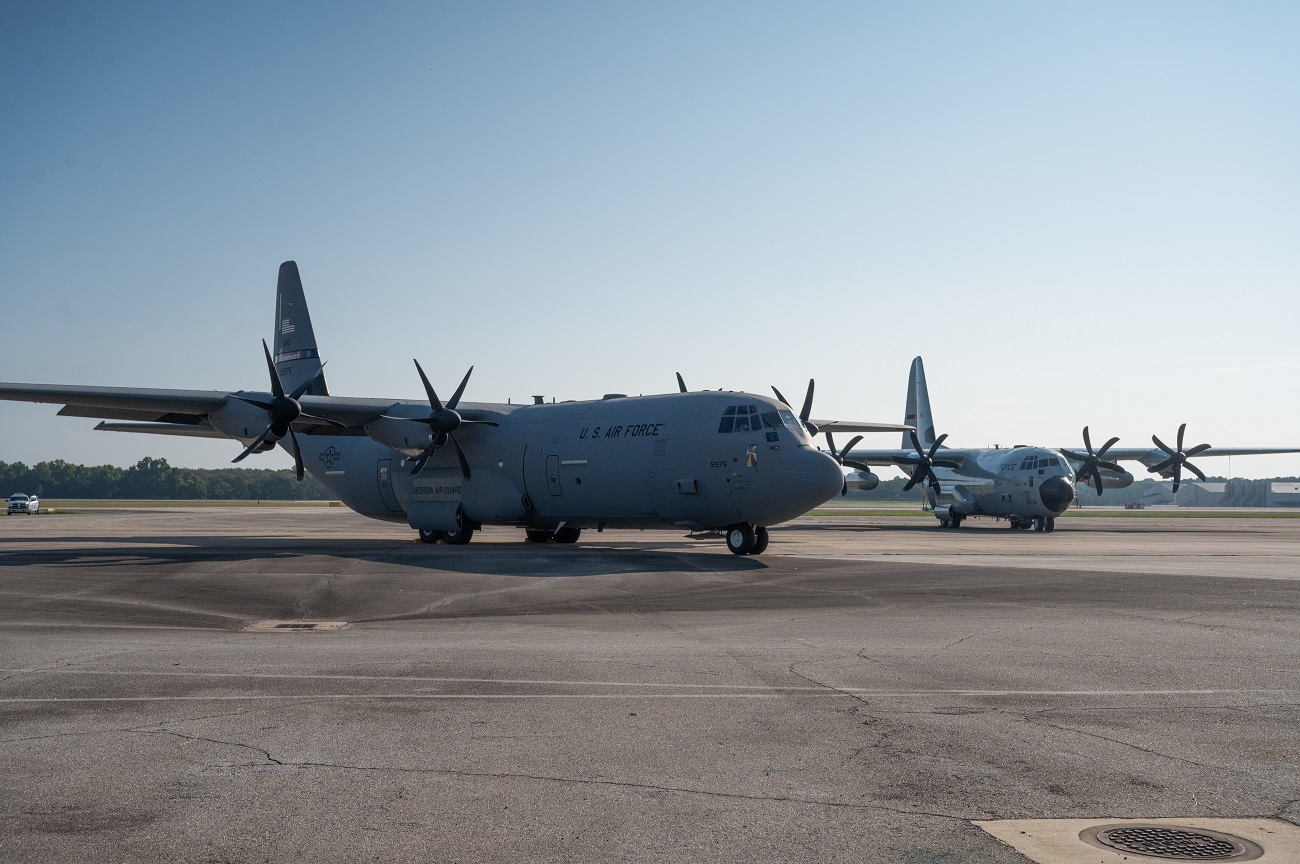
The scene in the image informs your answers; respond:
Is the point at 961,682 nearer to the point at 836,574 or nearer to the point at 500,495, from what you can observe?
the point at 836,574

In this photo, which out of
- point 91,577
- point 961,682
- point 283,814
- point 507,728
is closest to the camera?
point 283,814

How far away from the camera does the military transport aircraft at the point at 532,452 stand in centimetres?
2684

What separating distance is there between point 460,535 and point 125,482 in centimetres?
14789

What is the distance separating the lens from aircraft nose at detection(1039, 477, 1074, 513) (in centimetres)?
4744

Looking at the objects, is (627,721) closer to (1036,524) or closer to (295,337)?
(295,337)

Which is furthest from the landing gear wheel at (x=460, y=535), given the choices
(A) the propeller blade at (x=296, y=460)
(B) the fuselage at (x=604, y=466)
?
(A) the propeller blade at (x=296, y=460)

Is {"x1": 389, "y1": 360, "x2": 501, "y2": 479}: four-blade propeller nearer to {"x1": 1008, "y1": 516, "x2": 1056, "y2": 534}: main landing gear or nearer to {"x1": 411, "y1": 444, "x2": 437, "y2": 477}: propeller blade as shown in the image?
{"x1": 411, "y1": 444, "x2": 437, "y2": 477}: propeller blade

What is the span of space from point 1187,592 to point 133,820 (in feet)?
56.0

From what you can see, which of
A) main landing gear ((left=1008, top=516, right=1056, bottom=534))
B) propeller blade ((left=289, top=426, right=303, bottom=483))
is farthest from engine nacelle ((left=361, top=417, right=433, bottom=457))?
main landing gear ((left=1008, top=516, right=1056, bottom=534))

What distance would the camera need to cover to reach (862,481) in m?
53.2

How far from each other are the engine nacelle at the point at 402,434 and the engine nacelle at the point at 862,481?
22572 millimetres

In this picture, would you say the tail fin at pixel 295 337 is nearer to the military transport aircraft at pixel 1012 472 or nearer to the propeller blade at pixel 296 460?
the propeller blade at pixel 296 460

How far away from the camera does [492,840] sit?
5.09 metres

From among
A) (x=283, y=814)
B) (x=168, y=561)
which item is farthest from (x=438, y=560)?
(x=283, y=814)
